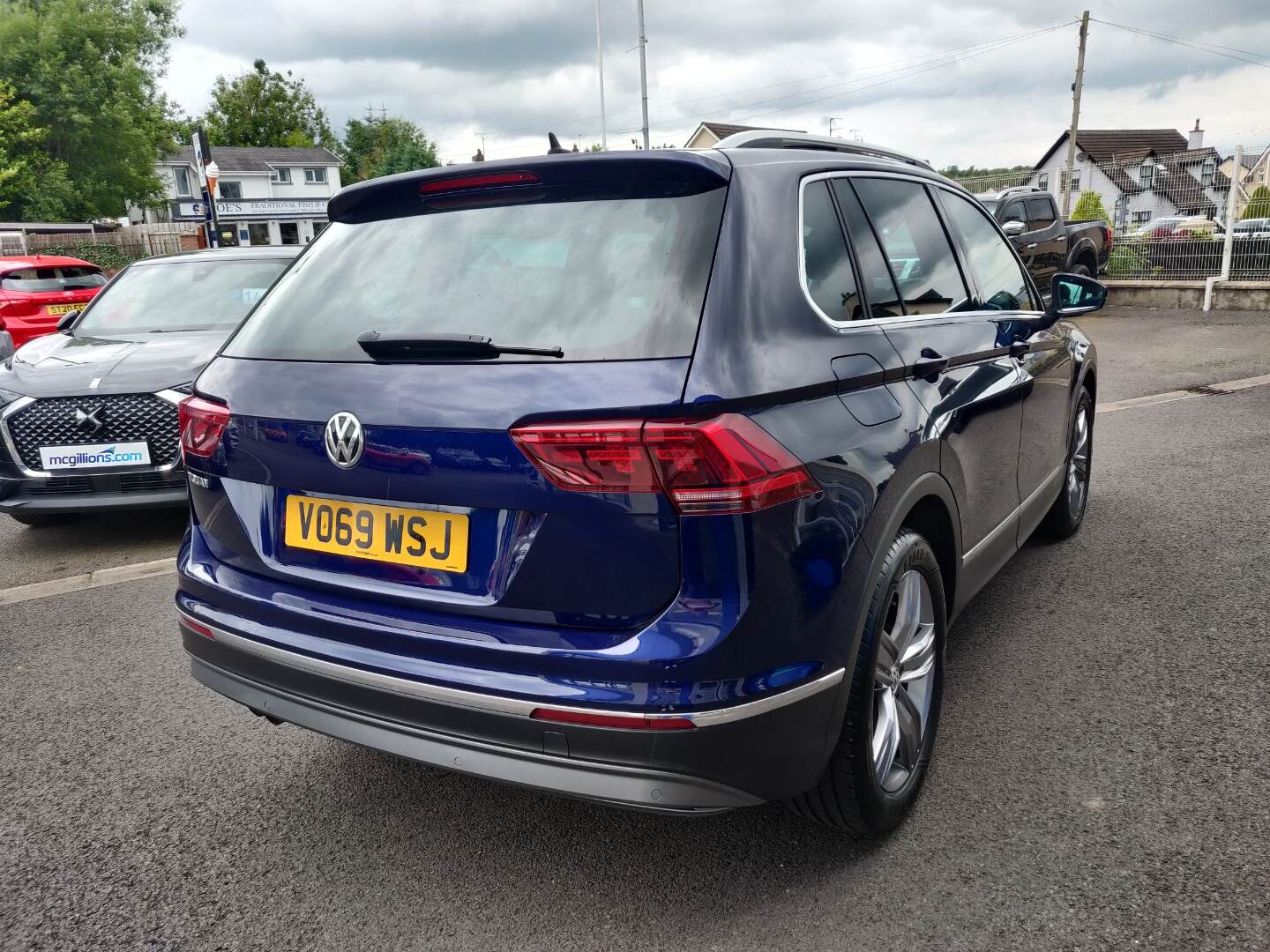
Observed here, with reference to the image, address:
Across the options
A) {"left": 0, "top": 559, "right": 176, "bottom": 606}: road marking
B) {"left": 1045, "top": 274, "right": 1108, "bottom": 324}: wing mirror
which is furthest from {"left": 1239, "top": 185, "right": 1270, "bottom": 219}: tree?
{"left": 0, "top": 559, "right": 176, "bottom": 606}: road marking

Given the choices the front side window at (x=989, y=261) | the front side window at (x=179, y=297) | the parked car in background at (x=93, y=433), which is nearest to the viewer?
the front side window at (x=989, y=261)

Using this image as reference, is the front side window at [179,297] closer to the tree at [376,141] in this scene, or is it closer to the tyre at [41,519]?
the tyre at [41,519]

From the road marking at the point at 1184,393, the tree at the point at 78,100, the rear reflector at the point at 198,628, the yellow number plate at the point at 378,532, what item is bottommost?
the road marking at the point at 1184,393

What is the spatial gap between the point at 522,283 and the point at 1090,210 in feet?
73.6

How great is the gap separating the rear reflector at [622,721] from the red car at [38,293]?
12731mm

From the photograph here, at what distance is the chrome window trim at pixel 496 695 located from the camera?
197 centimetres

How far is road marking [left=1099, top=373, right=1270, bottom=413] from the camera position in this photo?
8.95 m

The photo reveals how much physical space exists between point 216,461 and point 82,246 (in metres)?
38.1

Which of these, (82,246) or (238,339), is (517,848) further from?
(82,246)

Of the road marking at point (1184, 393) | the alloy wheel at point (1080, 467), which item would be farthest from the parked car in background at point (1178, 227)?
the alloy wheel at point (1080, 467)

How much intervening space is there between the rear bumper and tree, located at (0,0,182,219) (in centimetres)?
4756

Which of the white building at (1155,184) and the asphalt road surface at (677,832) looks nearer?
the asphalt road surface at (677,832)

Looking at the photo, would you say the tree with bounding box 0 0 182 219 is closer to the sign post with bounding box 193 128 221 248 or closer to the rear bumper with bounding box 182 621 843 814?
the sign post with bounding box 193 128 221 248

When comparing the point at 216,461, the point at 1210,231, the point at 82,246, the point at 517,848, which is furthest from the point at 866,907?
the point at 82,246
